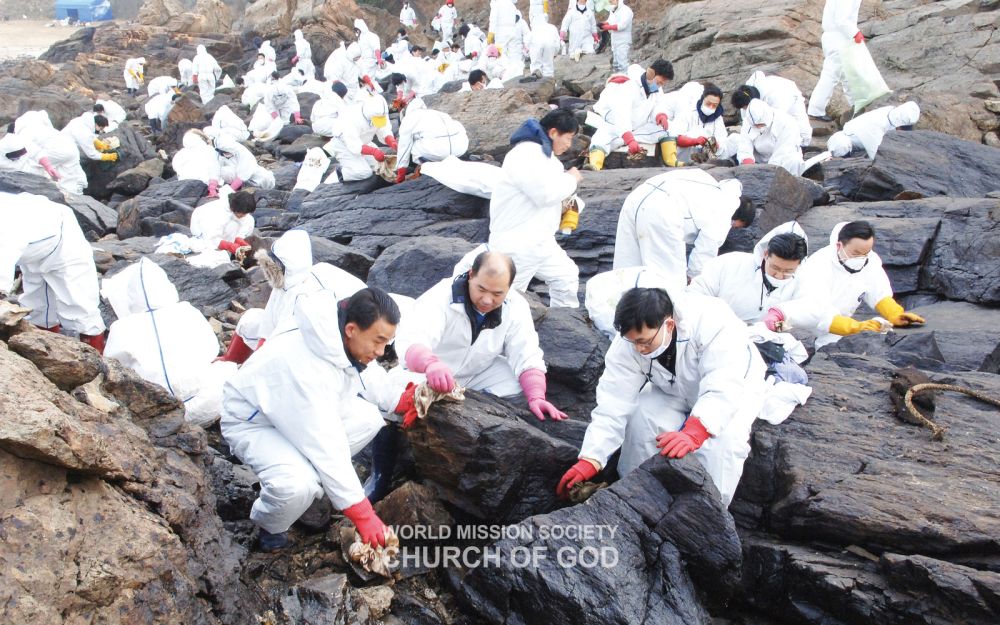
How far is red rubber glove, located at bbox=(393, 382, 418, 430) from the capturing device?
481cm

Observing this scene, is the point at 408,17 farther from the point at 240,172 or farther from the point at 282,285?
the point at 282,285

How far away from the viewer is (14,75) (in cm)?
3123

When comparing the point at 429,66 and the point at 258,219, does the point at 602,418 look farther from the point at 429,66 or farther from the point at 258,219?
the point at 429,66

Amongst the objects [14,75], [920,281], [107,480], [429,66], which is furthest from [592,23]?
[14,75]

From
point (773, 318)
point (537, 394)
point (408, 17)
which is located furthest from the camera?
point (408, 17)

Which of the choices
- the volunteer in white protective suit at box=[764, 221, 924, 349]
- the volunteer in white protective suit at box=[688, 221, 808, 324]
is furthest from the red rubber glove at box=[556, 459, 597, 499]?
the volunteer in white protective suit at box=[764, 221, 924, 349]

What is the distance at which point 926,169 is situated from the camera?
1081 centimetres

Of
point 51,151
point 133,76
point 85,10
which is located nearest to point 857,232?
point 51,151

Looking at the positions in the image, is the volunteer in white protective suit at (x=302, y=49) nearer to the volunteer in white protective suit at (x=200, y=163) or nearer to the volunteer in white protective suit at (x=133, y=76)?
the volunteer in white protective suit at (x=133, y=76)

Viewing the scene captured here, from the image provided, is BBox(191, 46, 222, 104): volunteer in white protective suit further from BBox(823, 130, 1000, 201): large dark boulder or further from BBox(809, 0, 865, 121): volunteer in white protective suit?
BBox(823, 130, 1000, 201): large dark boulder

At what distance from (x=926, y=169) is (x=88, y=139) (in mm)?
16471

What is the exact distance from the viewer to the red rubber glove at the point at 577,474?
15.6 feet

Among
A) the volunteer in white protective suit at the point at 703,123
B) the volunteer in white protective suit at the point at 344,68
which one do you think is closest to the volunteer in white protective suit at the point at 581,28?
the volunteer in white protective suit at the point at 344,68

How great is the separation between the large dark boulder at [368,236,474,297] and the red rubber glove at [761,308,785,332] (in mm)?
3166
